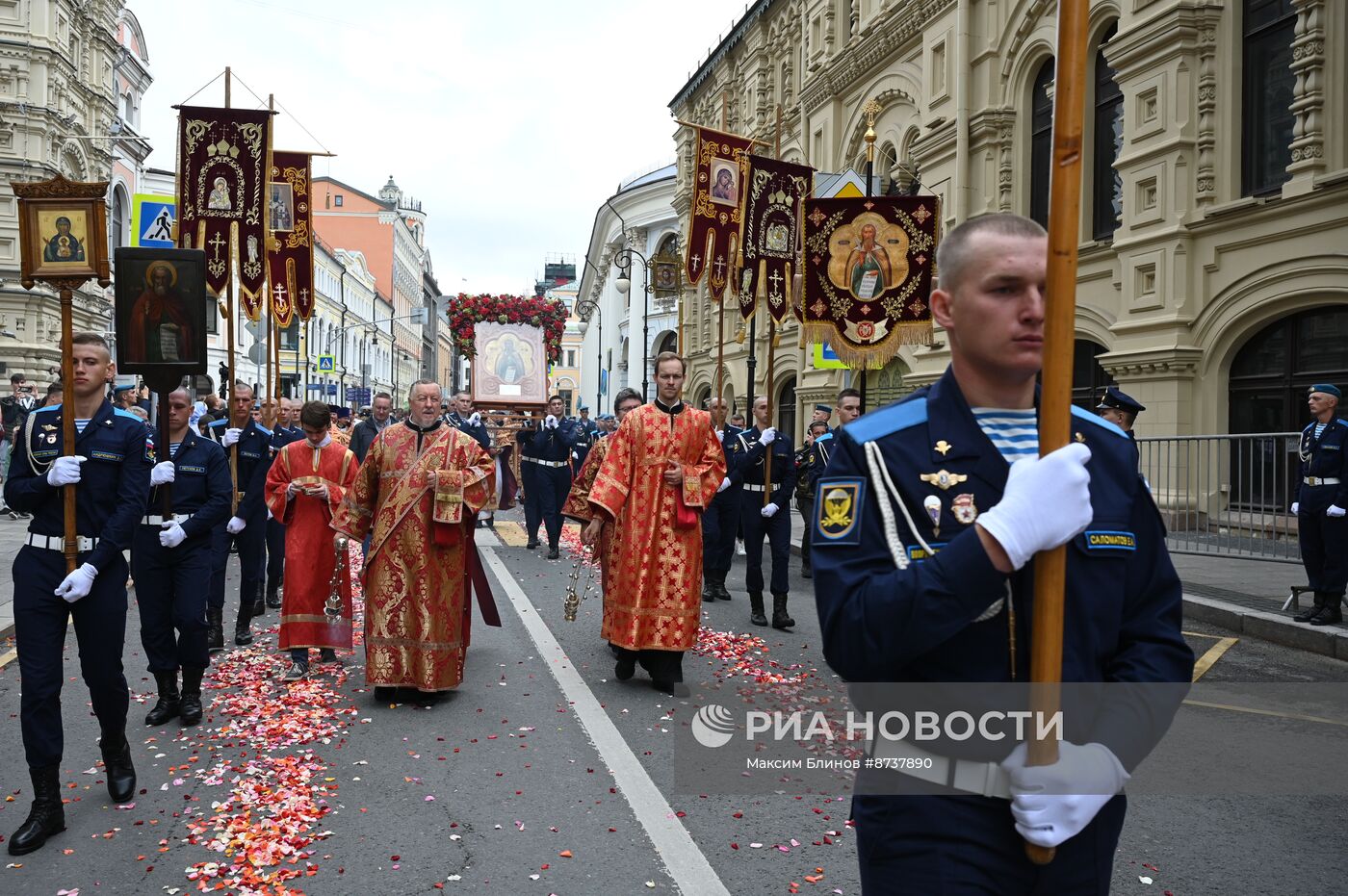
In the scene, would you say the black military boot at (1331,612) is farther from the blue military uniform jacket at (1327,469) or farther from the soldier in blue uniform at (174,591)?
the soldier in blue uniform at (174,591)

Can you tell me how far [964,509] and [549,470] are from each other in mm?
13438

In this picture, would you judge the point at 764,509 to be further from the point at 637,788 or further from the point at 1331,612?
the point at 637,788

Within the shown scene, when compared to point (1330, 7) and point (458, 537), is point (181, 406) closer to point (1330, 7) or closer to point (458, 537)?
point (458, 537)

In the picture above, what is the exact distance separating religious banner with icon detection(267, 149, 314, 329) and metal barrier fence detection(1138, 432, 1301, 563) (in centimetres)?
997

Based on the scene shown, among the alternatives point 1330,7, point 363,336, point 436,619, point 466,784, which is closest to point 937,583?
point 466,784

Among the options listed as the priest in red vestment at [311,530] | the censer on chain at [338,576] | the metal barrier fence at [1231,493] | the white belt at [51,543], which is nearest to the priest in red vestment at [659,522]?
the censer on chain at [338,576]

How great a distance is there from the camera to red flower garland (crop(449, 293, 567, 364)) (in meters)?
27.1

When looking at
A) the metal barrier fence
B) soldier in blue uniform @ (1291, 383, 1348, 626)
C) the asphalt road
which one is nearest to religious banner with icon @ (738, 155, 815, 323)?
the metal barrier fence

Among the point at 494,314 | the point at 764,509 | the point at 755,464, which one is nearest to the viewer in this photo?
the point at 764,509

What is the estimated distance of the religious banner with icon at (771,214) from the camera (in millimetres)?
13320

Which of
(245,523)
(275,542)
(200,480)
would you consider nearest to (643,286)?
(275,542)

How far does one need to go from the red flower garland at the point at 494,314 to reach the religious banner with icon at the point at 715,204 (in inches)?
508

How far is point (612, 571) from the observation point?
23.9 ft

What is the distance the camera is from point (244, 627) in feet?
27.5
